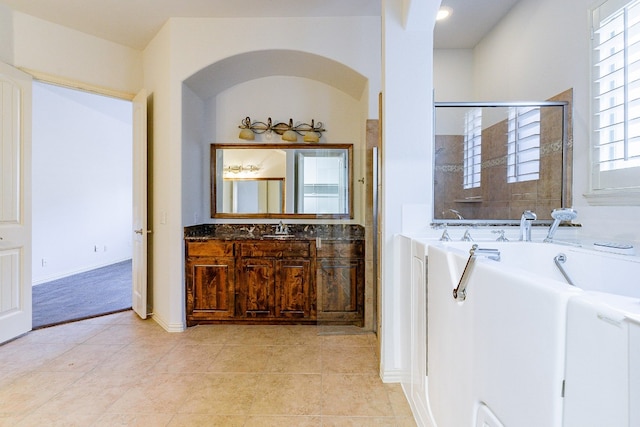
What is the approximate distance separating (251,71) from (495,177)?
2577 mm

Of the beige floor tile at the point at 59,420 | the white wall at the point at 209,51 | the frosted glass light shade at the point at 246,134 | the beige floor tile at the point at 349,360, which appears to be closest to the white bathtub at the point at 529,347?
the beige floor tile at the point at 349,360

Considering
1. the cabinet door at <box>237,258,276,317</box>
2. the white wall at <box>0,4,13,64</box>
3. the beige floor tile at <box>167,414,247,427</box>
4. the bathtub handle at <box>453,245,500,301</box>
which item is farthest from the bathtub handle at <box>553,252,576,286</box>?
the white wall at <box>0,4,13,64</box>

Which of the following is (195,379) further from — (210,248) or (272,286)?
(210,248)

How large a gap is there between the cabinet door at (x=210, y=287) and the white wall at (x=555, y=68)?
2.78 meters

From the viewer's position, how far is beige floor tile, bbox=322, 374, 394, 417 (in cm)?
175

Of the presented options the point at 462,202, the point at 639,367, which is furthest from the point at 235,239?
the point at 639,367

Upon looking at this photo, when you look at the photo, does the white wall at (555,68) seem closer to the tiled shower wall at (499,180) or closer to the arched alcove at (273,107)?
the tiled shower wall at (499,180)

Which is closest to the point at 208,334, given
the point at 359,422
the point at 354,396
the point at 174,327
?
the point at 174,327

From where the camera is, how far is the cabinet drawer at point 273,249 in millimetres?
3012

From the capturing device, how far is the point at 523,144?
2451 mm

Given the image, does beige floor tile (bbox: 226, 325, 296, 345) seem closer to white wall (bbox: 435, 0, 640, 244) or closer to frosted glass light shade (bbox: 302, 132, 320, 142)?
frosted glass light shade (bbox: 302, 132, 320, 142)

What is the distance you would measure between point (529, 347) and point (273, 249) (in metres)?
2.47

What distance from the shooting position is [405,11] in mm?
1955

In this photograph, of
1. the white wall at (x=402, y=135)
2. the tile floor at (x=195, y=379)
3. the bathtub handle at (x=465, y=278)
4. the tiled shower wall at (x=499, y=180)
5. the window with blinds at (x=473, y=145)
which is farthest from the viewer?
the window with blinds at (x=473, y=145)
